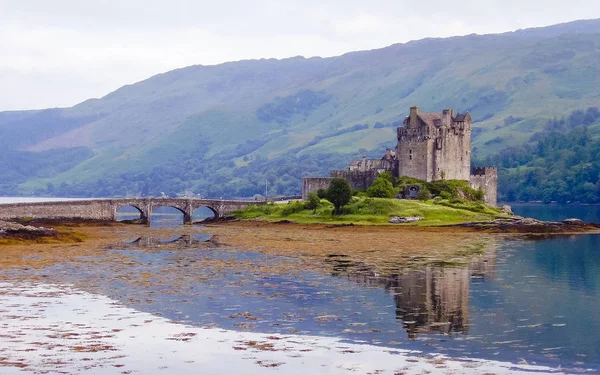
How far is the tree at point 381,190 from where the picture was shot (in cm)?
11006

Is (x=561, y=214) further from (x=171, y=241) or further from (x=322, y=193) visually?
(x=171, y=241)

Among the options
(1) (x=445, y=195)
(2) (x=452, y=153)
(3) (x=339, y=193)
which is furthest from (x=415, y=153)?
(3) (x=339, y=193)

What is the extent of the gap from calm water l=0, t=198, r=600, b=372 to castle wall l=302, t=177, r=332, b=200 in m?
55.9

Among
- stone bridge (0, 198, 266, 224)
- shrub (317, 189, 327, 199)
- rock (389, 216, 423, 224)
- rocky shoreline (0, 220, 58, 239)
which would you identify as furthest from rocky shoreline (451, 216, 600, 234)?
rocky shoreline (0, 220, 58, 239)

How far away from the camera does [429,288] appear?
47500mm

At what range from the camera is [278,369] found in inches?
1156

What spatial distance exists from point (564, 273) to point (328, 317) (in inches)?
925

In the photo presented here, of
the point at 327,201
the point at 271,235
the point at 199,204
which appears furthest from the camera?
the point at 199,204

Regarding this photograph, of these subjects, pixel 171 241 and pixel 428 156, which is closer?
pixel 171 241

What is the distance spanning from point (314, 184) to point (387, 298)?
265 feet

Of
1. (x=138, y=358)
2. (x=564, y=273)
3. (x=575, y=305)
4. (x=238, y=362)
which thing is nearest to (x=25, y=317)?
(x=138, y=358)

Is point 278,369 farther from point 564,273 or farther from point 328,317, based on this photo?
point 564,273

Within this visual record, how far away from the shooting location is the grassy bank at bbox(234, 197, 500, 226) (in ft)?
328

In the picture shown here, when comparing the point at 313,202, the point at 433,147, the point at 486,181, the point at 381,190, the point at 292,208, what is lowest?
the point at 292,208
